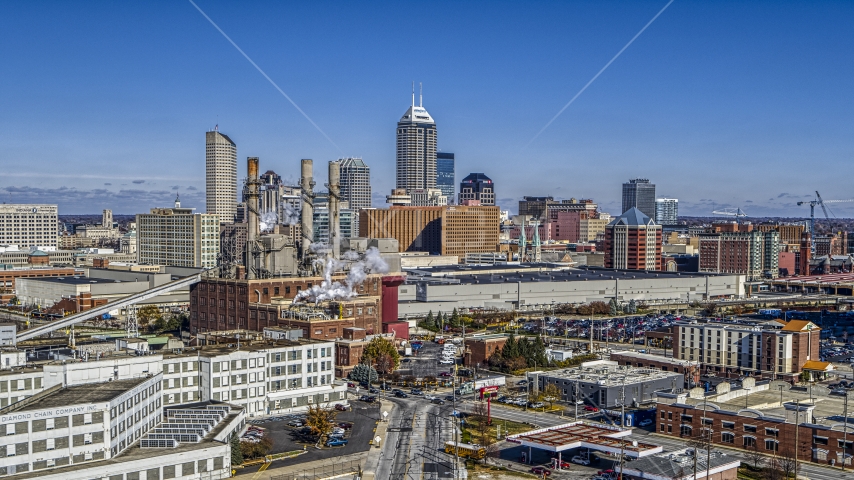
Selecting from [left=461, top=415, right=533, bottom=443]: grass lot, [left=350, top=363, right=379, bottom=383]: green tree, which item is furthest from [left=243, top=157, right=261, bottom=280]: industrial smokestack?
[left=461, top=415, right=533, bottom=443]: grass lot

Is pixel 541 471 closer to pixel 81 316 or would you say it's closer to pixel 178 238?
pixel 81 316

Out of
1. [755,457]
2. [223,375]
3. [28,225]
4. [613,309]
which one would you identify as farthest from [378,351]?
[28,225]

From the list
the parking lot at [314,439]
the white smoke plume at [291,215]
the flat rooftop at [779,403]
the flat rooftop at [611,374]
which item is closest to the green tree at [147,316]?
the parking lot at [314,439]

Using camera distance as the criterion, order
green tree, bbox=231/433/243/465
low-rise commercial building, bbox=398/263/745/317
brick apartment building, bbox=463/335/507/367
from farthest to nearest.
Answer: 1. low-rise commercial building, bbox=398/263/745/317
2. brick apartment building, bbox=463/335/507/367
3. green tree, bbox=231/433/243/465

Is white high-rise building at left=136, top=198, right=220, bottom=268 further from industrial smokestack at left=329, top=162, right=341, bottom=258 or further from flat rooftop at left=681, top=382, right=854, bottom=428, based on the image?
flat rooftop at left=681, top=382, right=854, bottom=428

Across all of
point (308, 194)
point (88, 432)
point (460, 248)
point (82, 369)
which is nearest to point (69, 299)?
point (308, 194)

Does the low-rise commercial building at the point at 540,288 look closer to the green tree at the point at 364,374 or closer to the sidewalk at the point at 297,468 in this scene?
the green tree at the point at 364,374
